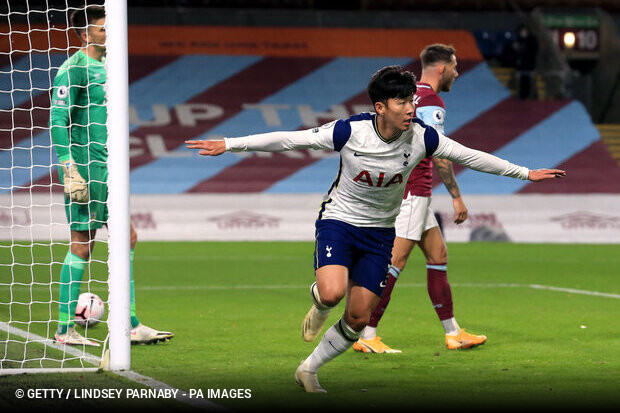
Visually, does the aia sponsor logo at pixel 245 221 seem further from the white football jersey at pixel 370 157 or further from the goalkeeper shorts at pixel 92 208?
the white football jersey at pixel 370 157

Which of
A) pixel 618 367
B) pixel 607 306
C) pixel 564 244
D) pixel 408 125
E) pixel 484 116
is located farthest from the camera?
pixel 484 116

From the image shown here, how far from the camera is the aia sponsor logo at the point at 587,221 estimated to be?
1948 centimetres

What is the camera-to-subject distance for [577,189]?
21359 mm

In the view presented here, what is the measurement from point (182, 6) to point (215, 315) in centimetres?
1774

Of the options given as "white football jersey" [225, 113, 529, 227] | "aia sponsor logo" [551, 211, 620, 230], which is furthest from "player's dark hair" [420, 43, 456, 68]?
"aia sponsor logo" [551, 211, 620, 230]

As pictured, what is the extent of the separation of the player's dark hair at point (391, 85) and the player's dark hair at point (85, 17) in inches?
82.4

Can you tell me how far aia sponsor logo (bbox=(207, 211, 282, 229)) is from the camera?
62.0 feet

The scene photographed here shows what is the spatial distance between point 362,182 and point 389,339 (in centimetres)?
222

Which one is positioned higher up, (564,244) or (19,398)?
(19,398)

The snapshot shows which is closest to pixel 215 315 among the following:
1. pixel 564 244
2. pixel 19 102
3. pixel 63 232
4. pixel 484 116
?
pixel 63 232

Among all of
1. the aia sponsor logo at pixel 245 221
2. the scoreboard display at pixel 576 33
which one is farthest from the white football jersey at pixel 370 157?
the scoreboard display at pixel 576 33

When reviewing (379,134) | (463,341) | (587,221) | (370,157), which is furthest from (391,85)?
(587,221)

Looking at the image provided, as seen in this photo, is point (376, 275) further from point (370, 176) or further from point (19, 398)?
point (19, 398)

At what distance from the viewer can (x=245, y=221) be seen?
19.0 m
